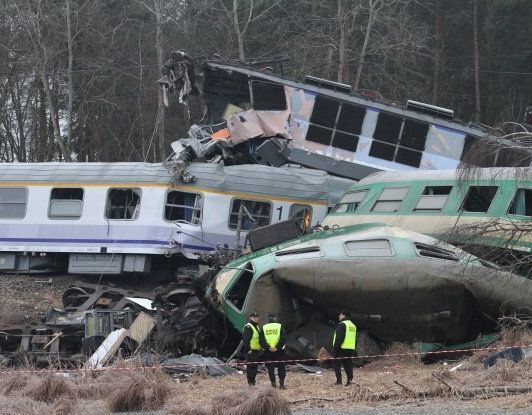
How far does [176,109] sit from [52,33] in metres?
7.18

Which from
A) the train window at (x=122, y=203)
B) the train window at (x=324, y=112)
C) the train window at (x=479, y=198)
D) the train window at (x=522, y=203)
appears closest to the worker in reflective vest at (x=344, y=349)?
the train window at (x=522, y=203)

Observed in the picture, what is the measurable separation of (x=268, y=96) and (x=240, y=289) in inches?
371

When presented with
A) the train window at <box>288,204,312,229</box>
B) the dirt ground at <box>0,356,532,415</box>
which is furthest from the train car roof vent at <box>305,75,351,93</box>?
the dirt ground at <box>0,356,532,415</box>

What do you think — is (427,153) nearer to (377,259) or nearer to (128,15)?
(377,259)

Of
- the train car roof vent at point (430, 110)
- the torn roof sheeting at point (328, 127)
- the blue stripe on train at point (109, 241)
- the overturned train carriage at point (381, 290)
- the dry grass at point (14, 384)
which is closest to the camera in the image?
the dry grass at point (14, 384)

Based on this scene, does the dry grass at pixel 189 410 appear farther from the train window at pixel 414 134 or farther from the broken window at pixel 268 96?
the train window at pixel 414 134

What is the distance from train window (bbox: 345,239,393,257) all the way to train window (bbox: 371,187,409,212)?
9.88 ft

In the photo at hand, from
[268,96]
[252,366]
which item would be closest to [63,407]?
[252,366]

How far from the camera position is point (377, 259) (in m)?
15.5

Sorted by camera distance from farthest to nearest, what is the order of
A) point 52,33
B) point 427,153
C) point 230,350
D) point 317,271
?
point 52,33, point 427,153, point 230,350, point 317,271

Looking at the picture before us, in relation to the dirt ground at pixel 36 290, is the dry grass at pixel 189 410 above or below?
above

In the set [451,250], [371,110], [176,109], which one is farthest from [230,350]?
[176,109]

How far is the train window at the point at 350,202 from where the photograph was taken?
19972 millimetres

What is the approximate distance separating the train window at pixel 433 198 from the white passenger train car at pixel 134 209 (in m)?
4.63
